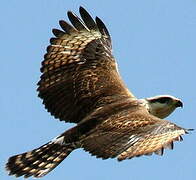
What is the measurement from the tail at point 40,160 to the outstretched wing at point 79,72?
0.82m

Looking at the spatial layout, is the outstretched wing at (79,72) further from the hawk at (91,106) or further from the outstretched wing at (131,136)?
the outstretched wing at (131,136)

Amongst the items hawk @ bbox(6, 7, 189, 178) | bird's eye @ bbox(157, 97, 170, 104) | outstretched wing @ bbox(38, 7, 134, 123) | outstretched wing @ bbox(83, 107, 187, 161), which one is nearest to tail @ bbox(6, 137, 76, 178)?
hawk @ bbox(6, 7, 189, 178)

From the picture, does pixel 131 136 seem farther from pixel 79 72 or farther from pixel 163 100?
pixel 79 72

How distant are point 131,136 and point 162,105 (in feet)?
8.16

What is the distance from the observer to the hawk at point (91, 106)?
14.1m

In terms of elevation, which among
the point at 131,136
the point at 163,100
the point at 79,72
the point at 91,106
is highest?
the point at 79,72

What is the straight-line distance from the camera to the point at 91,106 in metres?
16.0

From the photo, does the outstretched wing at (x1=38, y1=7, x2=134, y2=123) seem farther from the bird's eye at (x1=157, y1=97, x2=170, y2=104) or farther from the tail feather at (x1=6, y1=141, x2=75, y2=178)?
the tail feather at (x1=6, y1=141, x2=75, y2=178)

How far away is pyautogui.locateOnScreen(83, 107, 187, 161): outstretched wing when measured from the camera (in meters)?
13.8

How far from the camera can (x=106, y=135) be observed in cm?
1445

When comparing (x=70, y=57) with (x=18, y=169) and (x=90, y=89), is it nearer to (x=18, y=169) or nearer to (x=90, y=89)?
(x=90, y=89)

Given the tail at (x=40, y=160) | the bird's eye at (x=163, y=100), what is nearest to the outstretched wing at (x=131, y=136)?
the tail at (x=40, y=160)

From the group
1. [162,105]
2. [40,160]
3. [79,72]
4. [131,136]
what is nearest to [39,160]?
[40,160]

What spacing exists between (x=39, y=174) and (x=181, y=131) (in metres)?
2.57
